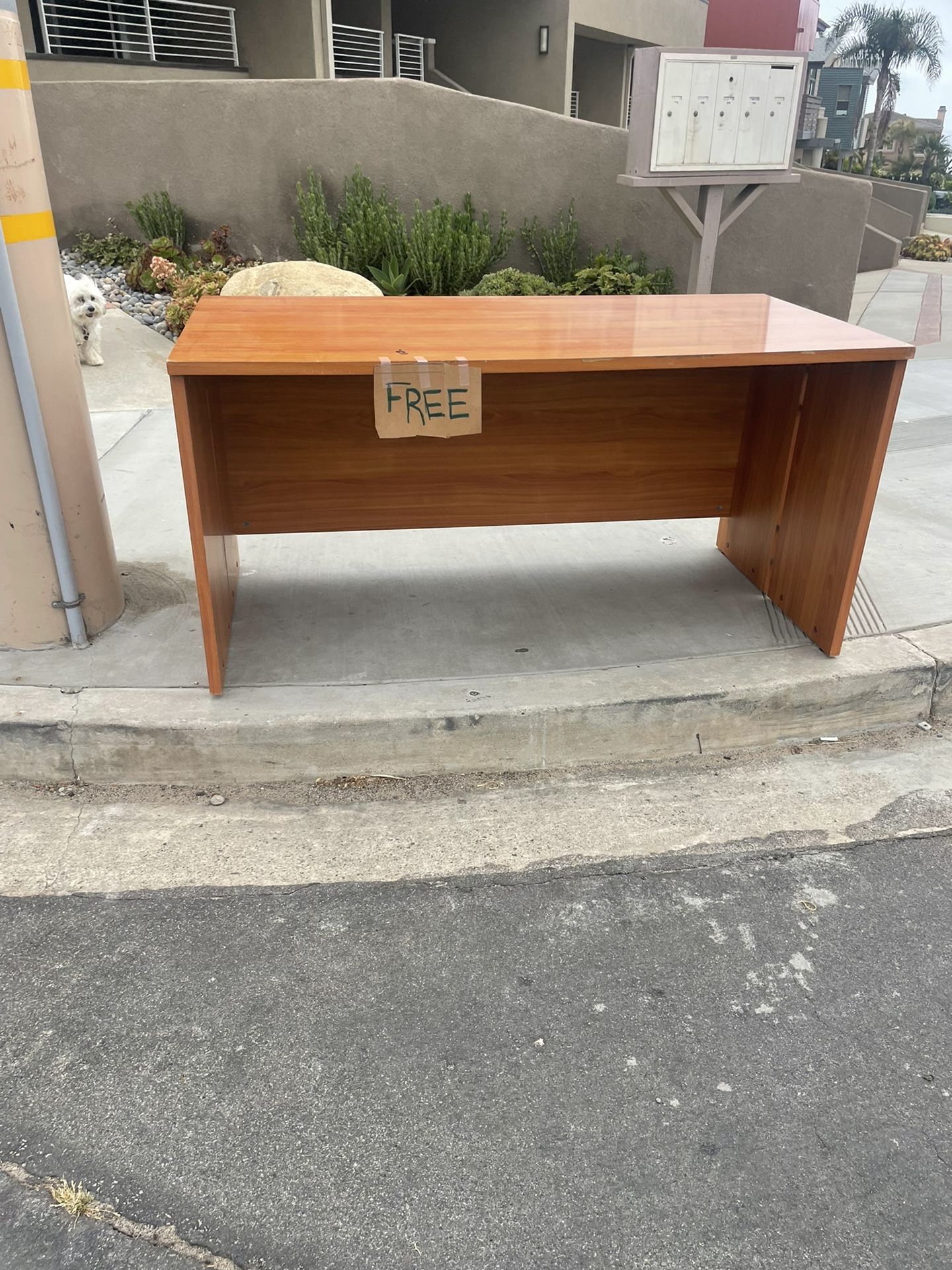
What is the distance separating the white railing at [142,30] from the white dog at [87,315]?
657 centimetres

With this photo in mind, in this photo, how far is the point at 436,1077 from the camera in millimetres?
1998

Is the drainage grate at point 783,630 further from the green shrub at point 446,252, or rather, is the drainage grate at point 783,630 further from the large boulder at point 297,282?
the green shrub at point 446,252

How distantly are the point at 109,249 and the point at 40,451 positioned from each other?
8.52 m

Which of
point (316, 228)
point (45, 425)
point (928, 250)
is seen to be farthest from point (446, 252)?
point (928, 250)

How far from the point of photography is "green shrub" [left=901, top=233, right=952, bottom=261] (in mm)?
20312

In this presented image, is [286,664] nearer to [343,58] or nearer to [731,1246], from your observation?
[731,1246]

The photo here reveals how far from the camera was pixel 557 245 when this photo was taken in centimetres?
1021

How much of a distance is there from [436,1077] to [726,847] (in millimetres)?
1151

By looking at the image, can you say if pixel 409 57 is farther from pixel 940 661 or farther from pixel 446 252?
pixel 940 661

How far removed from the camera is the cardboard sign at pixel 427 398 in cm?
275

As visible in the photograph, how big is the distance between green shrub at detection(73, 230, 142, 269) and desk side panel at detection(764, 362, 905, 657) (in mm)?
8797

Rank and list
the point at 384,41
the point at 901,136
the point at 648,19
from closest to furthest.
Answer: the point at 384,41 → the point at 648,19 → the point at 901,136

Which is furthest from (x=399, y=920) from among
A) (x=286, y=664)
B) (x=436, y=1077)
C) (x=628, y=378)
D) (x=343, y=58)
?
(x=343, y=58)

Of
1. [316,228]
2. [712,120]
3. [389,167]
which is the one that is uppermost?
[712,120]
